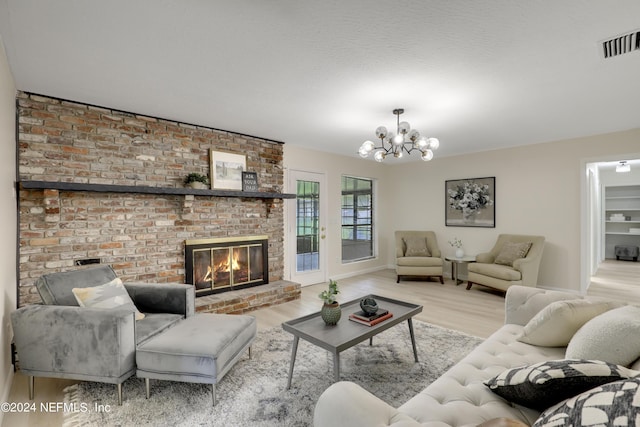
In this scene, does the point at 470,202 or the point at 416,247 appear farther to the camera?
the point at 416,247

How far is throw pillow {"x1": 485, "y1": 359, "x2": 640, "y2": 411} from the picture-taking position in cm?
101

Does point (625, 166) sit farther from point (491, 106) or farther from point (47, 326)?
point (47, 326)

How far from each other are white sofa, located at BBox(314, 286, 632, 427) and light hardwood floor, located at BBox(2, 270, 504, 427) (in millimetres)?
1513

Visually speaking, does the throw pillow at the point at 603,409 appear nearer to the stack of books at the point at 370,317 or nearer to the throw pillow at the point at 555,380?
the throw pillow at the point at 555,380

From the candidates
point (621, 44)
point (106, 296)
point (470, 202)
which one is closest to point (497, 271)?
point (470, 202)

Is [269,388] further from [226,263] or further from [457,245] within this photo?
[457,245]

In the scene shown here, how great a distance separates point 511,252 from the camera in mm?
4715

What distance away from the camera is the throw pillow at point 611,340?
1264mm

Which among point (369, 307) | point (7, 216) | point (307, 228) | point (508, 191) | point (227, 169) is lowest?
point (369, 307)

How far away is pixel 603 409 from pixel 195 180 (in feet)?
12.6

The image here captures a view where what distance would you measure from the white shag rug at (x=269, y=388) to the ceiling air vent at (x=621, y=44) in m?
2.55

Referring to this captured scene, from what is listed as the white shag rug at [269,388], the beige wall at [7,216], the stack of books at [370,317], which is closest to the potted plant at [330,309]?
the stack of books at [370,317]

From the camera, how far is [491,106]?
124 inches

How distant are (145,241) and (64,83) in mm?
1698
